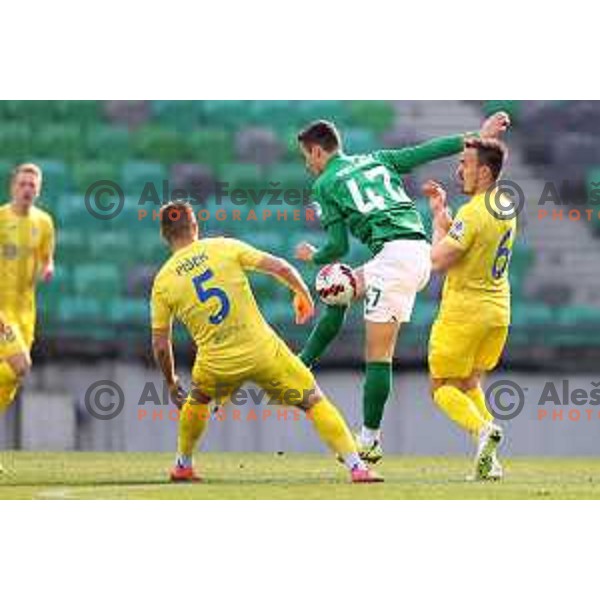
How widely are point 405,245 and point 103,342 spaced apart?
2454 mm

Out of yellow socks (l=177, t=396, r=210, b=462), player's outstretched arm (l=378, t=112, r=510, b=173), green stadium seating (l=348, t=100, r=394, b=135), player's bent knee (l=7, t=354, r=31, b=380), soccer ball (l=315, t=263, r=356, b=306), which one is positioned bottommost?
yellow socks (l=177, t=396, r=210, b=462)

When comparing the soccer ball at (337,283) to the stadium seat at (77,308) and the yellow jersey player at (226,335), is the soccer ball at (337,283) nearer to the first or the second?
the yellow jersey player at (226,335)

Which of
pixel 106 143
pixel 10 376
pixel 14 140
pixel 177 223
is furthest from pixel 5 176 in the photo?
pixel 177 223

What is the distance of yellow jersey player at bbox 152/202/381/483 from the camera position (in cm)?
871

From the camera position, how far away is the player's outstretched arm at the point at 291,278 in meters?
8.50

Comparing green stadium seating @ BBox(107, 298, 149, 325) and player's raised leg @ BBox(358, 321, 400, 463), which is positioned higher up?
green stadium seating @ BBox(107, 298, 149, 325)

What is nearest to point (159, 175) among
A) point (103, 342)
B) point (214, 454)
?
point (103, 342)

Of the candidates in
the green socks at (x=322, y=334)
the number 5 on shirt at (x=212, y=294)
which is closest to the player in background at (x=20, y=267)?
the green socks at (x=322, y=334)

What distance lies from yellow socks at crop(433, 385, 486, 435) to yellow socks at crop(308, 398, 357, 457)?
0.78 meters

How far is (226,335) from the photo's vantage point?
347 inches

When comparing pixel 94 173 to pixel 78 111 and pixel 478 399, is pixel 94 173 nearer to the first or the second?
pixel 78 111

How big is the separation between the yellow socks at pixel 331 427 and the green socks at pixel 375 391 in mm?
671

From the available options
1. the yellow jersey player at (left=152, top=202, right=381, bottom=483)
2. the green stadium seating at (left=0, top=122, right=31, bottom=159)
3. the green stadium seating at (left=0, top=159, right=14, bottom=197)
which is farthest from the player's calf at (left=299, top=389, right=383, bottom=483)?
the green stadium seating at (left=0, top=122, right=31, bottom=159)

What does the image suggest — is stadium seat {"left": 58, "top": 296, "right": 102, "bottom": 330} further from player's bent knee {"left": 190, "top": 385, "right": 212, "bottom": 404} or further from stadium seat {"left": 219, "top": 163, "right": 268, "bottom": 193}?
player's bent knee {"left": 190, "top": 385, "right": 212, "bottom": 404}
